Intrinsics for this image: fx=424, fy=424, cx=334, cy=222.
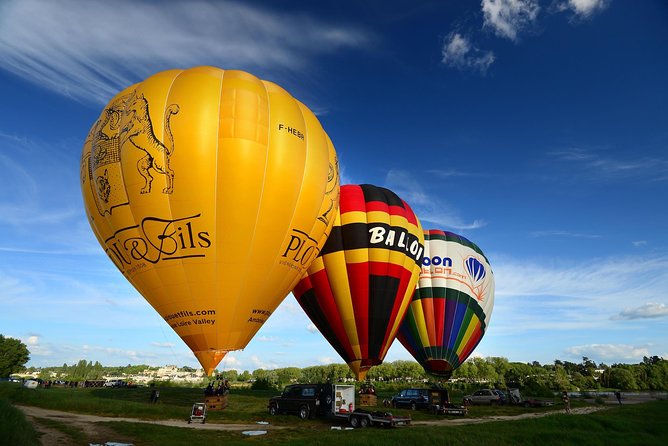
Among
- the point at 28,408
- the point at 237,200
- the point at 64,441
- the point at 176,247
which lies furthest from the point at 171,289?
the point at 28,408

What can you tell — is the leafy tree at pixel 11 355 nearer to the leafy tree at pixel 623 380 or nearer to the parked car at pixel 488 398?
the parked car at pixel 488 398

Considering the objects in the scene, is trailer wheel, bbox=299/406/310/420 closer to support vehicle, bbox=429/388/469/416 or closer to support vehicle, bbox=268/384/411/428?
support vehicle, bbox=268/384/411/428

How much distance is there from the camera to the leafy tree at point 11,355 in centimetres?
7694

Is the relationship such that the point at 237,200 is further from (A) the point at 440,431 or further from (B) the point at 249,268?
(A) the point at 440,431

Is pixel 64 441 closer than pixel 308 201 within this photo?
Yes

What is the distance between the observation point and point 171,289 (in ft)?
58.7

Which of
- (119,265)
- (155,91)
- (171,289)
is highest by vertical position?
(155,91)

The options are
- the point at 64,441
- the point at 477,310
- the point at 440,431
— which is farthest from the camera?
the point at 477,310

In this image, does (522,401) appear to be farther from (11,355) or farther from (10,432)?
(11,355)

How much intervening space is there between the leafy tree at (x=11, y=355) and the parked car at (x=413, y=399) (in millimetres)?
79942

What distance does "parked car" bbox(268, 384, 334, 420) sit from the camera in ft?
71.4

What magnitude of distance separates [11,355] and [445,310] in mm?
83014

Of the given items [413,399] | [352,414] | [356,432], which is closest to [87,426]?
[356,432]

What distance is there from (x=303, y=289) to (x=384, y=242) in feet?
20.7
